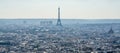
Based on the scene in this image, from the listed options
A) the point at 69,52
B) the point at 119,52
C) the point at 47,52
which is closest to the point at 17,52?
Answer: the point at 47,52

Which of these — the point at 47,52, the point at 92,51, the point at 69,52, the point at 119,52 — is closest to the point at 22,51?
the point at 47,52

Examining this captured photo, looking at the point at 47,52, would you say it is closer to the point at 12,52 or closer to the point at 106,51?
the point at 12,52

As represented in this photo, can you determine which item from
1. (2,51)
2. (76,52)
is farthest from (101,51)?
(2,51)

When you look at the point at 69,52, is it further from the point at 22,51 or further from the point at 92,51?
the point at 22,51

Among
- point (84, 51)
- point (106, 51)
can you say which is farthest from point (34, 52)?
point (106, 51)

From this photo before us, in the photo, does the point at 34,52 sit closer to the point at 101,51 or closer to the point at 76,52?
the point at 76,52
